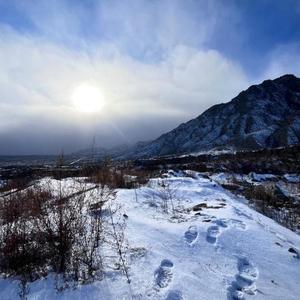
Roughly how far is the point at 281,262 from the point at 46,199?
14.6 feet

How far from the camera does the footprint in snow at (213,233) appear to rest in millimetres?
5320

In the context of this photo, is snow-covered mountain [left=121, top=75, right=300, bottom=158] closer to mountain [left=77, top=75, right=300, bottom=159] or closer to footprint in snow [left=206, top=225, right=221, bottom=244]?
mountain [left=77, top=75, right=300, bottom=159]

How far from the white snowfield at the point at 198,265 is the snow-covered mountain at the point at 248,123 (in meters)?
104

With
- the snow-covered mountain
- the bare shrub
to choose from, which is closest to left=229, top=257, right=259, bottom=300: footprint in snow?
the bare shrub

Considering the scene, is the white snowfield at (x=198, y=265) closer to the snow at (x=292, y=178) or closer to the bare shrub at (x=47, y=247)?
Result: the bare shrub at (x=47, y=247)

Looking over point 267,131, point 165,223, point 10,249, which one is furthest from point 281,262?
point 267,131

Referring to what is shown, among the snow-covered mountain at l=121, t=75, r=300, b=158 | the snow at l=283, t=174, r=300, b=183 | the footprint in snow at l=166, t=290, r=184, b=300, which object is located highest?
the snow-covered mountain at l=121, t=75, r=300, b=158

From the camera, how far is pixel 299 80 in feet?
555

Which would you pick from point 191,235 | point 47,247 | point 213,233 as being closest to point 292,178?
point 213,233

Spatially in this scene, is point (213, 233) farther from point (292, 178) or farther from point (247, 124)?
point (247, 124)

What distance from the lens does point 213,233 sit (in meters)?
5.68

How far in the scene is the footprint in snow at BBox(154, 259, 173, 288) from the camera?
3.80m

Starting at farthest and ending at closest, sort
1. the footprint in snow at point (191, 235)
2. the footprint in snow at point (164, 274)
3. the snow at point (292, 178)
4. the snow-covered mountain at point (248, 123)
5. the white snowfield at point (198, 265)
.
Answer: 1. the snow-covered mountain at point (248, 123)
2. the snow at point (292, 178)
3. the footprint in snow at point (191, 235)
4. the footprint in snow at point (164, 274)
5. the white snowfield at point (198, 265)

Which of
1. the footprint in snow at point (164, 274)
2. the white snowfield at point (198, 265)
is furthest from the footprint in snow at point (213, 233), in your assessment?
the footprint in snow at point (164, 274)
